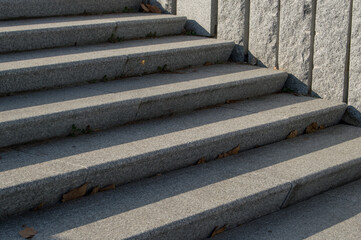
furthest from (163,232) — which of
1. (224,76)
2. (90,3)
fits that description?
(90,3)

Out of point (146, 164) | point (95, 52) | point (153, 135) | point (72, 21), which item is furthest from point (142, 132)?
point (72, 21)

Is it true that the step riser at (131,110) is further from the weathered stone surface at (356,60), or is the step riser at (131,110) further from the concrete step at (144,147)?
the weathered stone surface at (356,60)

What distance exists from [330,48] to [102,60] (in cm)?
212

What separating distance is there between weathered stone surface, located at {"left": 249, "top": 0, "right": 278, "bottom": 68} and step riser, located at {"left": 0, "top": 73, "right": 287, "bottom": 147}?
1.07ft

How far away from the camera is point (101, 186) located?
343 centimetres

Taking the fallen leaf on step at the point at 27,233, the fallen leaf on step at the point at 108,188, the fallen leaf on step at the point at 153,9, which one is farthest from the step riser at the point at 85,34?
the fallen leaf on step at the point at 27,233

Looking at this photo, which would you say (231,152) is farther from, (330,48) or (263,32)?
(263,32)

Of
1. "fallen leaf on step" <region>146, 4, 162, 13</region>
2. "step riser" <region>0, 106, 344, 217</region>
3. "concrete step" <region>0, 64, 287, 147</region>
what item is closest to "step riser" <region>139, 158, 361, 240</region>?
"step riser" <region>0, 106, 344, 217</region>

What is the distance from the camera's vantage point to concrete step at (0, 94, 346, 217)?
3156 millimetres

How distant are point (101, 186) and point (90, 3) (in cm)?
293

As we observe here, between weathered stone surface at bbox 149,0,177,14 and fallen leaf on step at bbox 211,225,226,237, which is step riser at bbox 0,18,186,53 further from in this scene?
fallen leaf on step at bbox 211,225,226,237

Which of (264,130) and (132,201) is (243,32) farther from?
(132,201)

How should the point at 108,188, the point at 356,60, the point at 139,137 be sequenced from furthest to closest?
the point at 356,60, the point at 139,137, the point at 108,188

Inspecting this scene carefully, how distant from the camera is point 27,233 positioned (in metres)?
2.84
